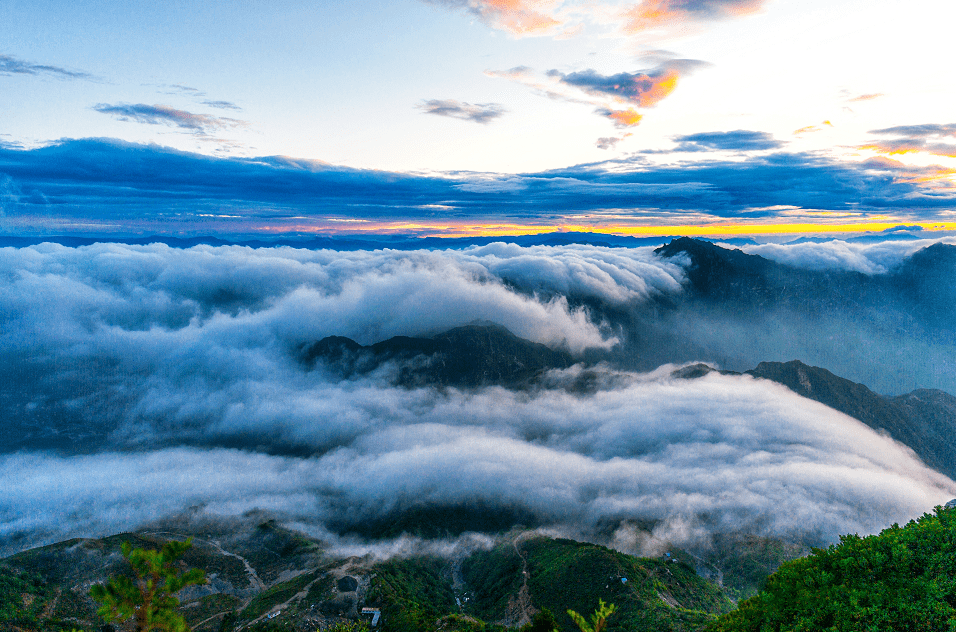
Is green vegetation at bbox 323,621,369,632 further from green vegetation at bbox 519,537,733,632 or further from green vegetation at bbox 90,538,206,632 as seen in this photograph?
green vegetation at bbox 90,538,206,632

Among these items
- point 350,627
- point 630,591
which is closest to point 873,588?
point 630,591

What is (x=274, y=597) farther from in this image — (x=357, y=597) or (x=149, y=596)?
(x=149, y=596)

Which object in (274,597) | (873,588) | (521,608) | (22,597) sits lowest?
(521,608)

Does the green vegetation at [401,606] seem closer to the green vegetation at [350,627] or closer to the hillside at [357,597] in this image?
the hillside at [357,597]

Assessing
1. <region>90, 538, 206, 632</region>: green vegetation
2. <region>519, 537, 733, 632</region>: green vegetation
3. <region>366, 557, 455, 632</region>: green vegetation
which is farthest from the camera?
<region>366, 557, 455, 632</region>: green vegetation

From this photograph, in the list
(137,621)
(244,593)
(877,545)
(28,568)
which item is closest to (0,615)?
(28,568)

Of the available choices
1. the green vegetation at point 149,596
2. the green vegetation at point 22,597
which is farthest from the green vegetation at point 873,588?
the green vegetation at point 22,597

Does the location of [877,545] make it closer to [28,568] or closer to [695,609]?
[695,609]

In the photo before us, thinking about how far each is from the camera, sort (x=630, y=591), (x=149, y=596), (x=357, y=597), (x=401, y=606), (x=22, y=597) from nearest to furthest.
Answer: (x=149, y=596) < (x=22, y=597) < (x=630, y=591) < (x=401, y=606) < (x=357, y=597)

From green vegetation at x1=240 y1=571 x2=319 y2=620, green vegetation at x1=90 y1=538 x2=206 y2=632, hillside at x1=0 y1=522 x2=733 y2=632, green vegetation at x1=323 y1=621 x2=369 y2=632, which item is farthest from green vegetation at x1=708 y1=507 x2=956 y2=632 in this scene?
green vegetation at x1=240 y1=571 x2=319 y2=620
